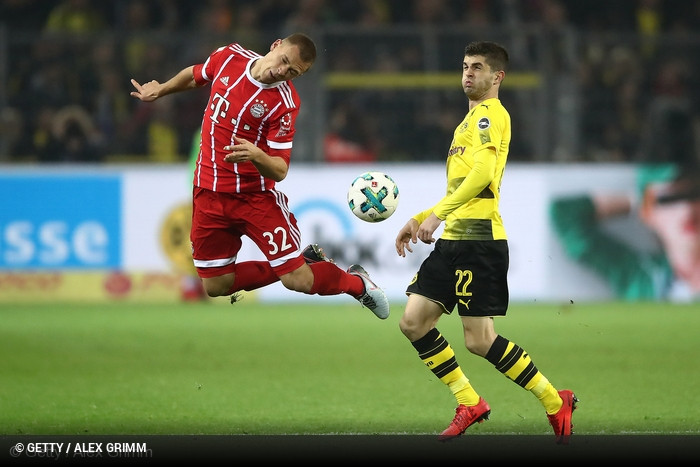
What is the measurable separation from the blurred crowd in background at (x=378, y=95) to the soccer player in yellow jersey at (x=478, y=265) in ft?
27.0

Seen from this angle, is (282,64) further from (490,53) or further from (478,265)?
(478,265)

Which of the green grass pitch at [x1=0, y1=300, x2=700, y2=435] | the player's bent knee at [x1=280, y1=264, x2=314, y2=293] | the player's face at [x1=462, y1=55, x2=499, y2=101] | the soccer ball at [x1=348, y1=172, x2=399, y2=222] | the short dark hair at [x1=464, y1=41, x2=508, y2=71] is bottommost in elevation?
the green grass pitch at [x1=0, y1=300, x2=700, y2=435]

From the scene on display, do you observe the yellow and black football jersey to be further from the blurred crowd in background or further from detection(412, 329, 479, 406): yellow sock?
the blurred crowd in background

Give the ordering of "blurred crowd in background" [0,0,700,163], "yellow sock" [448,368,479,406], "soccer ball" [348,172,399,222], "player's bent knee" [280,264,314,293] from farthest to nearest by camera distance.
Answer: "blurred crowd in background" [0,0,700,163], "player's bent knee" [280,264,314,293], "soccer ball" [348,172,399,222], "yellow sock" [448,368,479,406]

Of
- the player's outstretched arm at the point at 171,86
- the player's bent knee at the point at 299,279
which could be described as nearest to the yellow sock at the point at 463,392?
the player's bent knee at the point at 299,279

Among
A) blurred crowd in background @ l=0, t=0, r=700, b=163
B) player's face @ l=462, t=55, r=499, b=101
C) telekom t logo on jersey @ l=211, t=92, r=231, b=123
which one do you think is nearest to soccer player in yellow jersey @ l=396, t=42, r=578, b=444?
player's face @ l=462, t=55, r=499, b=101

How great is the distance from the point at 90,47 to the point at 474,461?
1048cm

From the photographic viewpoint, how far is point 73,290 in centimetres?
1394

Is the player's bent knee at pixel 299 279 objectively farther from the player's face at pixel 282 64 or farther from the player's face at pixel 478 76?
the player's face at pixel 478 76

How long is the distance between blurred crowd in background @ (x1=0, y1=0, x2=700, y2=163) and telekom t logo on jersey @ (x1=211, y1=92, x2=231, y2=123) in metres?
7.47

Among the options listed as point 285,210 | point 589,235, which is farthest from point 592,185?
point 285,210

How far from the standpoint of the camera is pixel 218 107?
6.73 metres

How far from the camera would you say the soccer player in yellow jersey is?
235 inches

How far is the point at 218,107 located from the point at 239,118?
146 mm
